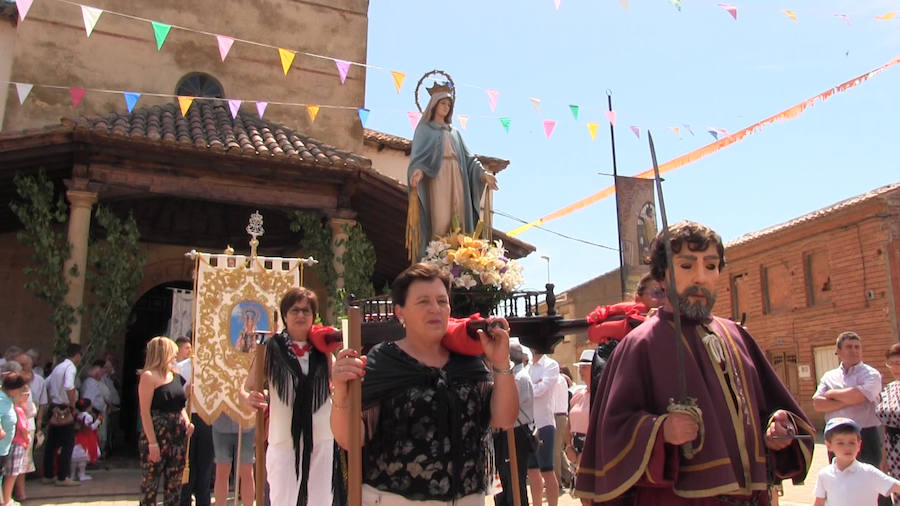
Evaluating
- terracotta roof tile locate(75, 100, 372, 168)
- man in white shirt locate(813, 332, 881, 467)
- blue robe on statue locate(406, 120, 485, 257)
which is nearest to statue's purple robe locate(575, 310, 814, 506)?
blue robe on statue locate(406, 120, 485, 257)

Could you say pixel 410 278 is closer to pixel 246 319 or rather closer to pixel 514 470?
pixel 514 470

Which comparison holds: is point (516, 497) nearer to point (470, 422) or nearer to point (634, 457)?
point (470, 422)

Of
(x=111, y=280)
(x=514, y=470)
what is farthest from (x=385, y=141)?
(x=514, y=470)

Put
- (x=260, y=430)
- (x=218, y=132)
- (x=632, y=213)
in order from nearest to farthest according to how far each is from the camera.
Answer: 1. (x=260, y=430)
2. (x=218, y=132)
3. (x=632, y=213)

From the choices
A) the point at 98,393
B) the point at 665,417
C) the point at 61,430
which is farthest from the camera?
the point at 98,393

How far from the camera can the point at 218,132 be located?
11.2 meters

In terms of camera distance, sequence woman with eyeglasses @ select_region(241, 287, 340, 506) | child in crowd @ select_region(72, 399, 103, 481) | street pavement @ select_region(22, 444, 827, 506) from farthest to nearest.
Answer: child in crowd @ select_region(72, 399, 103, 481), street pavement @ select_region(22, 444, 827, 506), woman with eyeglasses @ select_region(241, 287, 340, 506)

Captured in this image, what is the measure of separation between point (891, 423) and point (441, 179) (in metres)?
4.19

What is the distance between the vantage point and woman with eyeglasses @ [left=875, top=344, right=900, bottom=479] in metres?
5.84

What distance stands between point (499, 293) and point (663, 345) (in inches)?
102

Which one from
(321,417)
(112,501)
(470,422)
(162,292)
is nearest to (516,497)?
(470,422)

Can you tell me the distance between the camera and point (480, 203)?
21.4ft

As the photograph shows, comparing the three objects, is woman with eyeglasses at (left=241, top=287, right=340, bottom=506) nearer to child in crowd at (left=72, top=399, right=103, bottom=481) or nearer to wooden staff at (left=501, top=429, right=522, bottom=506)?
wooden staff at (left=501, top=429, right=522, bottom=506)

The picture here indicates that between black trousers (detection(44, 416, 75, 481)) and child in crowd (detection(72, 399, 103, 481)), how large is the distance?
163 millimetres
